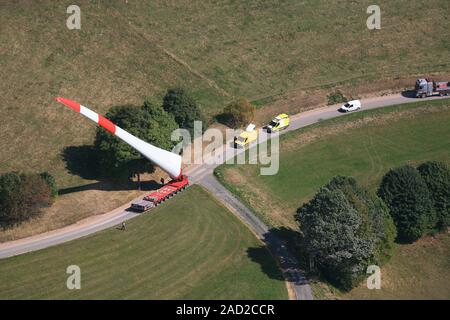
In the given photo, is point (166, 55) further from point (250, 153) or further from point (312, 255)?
point (312, 255)

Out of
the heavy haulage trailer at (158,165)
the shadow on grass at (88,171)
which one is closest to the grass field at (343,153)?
the heavy haulage trailer at (158,165)

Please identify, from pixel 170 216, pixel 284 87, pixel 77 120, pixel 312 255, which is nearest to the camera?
pixel 312 255

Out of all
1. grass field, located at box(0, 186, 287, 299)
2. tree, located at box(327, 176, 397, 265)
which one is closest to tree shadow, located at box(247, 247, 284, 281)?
grass field, located at box(0, 186, 287, 299)

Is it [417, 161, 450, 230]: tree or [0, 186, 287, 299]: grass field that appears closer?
[0, 186, 287, 299]: grass field

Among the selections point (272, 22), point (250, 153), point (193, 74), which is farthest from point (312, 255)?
point (272, 22)

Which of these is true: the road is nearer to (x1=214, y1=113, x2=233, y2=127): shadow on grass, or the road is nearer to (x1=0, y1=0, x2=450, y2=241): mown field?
(x1=214, y1=113, x2=233, y2=127): shadow on grass

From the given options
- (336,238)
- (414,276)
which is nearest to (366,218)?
(336,238)
